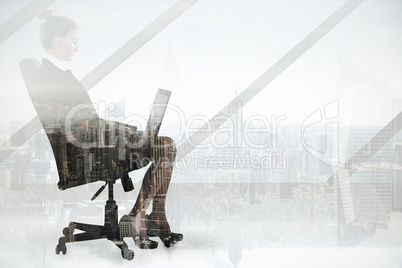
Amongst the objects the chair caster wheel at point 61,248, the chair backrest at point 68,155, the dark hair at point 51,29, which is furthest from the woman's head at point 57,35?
the chair caster wheel at point 61,248

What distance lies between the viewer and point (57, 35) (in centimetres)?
227

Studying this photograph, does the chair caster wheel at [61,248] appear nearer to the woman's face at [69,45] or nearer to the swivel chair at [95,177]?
the swivel chair at [95,177]

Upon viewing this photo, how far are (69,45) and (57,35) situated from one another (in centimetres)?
9

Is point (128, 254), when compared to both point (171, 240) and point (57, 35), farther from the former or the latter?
point (57, 35)

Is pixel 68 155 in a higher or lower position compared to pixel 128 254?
higher

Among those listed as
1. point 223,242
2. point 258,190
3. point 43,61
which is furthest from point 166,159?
point 258,190

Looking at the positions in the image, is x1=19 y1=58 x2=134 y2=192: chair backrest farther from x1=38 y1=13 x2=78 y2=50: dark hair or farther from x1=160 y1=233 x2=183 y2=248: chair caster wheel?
x1=160 y1=233 x2=183 y2=248: chair caster wheel

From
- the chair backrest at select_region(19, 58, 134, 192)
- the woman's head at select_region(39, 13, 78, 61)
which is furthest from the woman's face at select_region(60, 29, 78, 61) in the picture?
the chair backrest at select_region(19, 58, 134, 192)

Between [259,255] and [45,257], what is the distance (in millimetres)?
1273

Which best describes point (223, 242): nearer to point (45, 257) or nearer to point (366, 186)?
point (45, 257)

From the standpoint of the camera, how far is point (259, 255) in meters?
2.39

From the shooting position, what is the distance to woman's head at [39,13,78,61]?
225 cm

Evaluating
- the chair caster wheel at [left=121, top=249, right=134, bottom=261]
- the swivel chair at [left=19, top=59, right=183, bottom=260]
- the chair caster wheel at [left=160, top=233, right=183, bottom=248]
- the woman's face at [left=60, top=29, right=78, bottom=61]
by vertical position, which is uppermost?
the woman's face at [left=60, top=29, right=78, bottom=61]

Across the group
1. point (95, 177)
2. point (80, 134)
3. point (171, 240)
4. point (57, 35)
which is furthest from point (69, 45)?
point (171, 240)
